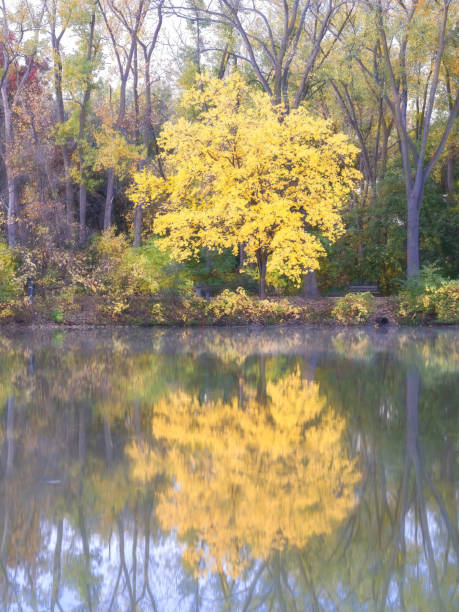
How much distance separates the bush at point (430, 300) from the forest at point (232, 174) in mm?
76

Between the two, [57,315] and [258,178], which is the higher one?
[258,178]

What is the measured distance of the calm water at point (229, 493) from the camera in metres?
4.87

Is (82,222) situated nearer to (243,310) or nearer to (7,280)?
(7,280)

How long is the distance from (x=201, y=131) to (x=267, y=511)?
2258 centimetres

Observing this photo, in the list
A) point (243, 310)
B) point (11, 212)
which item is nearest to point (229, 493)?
point (243, 310)

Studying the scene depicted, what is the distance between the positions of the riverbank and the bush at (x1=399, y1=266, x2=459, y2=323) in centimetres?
34

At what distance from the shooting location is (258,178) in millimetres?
27359

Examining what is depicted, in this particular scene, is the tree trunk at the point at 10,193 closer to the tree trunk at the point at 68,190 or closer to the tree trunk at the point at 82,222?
the tree trunk at the point at 68,190

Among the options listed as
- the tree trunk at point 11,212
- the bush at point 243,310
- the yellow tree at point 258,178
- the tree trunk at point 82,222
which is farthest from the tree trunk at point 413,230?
the tree trunk at point 11,212

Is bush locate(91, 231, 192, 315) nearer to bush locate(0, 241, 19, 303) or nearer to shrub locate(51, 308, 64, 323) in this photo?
shrub locate(51, 308, 64, 323)

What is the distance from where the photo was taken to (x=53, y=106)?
38.9m

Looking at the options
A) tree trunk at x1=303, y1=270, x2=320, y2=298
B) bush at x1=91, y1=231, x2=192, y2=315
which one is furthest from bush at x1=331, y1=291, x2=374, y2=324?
bush at x1=91, y1=231, x2=192, y2=315

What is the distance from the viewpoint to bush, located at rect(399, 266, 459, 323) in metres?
28.2

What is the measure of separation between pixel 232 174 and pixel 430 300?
8.67 m
